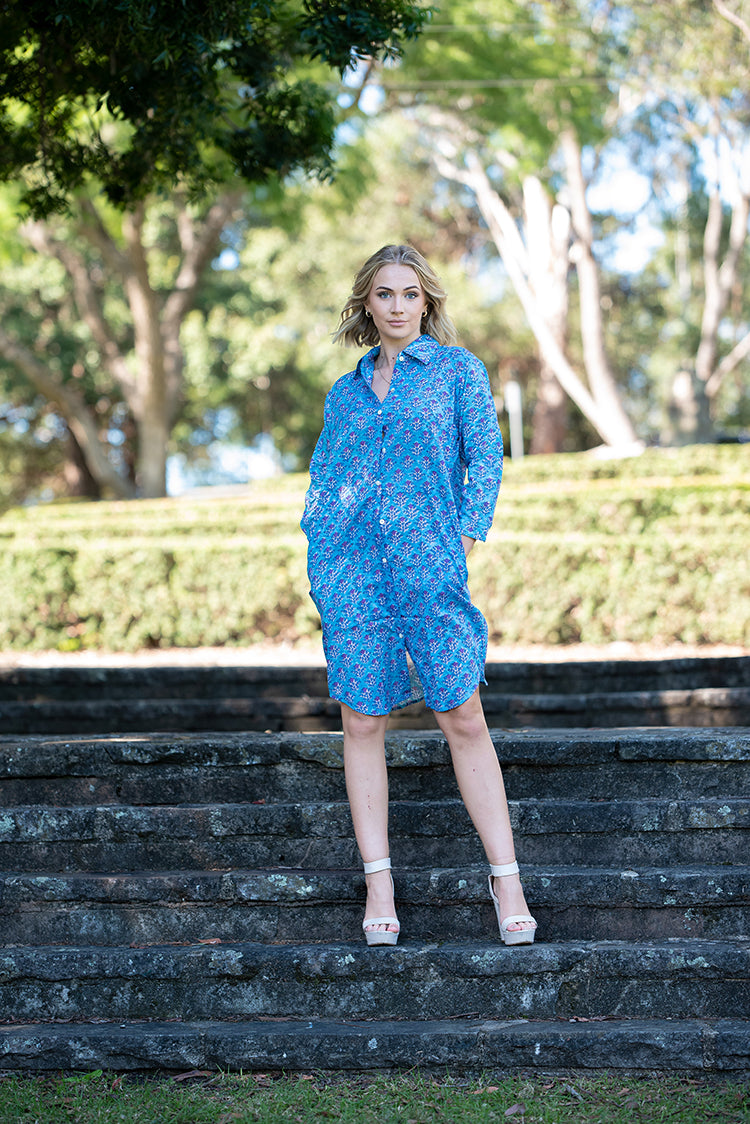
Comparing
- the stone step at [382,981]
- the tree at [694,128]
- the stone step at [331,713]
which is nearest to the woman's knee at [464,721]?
the stone step at [382,981]

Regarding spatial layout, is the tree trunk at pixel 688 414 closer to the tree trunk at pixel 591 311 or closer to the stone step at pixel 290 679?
the tree trunk at pixel 591 311

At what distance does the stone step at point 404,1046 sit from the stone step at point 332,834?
1.85 feet

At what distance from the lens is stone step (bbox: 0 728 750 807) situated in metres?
3.42

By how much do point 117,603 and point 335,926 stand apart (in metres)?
6.72

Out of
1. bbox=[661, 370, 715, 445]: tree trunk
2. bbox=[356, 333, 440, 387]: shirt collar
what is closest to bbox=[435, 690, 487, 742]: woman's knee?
bbox=[356, 333, 440, 387]: shirt collar

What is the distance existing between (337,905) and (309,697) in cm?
228

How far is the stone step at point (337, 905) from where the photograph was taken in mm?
3021

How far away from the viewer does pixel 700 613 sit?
8.19 m

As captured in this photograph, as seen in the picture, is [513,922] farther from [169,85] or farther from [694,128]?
[694,128]

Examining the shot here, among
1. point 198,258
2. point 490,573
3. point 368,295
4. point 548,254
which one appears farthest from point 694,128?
point 368,295

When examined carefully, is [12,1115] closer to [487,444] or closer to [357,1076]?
[357,1076]

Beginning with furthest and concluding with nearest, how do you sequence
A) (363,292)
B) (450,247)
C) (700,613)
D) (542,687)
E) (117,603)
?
(450,247), (117,603), (700,613), (542,687), (363,292)

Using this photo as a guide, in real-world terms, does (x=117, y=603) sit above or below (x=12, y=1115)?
above

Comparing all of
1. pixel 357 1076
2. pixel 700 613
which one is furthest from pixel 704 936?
pixel 700 613
